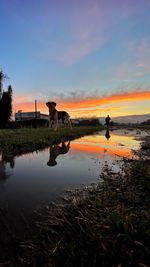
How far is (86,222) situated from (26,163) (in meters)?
6.95

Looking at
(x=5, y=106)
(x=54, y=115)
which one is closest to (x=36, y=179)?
(x=54, y=115)

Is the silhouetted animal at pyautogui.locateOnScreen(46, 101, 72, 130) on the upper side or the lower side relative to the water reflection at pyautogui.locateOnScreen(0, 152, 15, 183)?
upper

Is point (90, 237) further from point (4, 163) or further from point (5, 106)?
point (5, 106)

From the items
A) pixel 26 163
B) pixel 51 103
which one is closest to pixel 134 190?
pixel 26 163

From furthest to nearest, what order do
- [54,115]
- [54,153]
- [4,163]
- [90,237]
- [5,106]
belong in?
1. [5,106]
2. [54,115]
3. [54,153]
4. [4,163]
5. [90,237]

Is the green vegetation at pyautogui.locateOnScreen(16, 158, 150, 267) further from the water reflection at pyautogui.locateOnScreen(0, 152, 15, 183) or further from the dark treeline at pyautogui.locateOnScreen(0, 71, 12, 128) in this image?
the dark treeline at pyautogui.locateOnScreen(0, 71, 12, 128)

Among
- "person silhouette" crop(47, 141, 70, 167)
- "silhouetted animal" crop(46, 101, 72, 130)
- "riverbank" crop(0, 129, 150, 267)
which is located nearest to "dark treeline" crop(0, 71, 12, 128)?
"silhouetted animal" crop(46, 101, 72, 130)

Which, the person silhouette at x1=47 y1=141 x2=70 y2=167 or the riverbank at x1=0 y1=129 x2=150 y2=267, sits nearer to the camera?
the riverbank at x1=0 y1=129 x2=150 y2=267

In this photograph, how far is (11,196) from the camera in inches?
266

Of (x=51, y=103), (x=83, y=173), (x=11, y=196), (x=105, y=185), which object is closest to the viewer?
(x=11, y=196)

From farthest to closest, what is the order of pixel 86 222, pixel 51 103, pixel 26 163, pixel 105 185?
pixel 51 103 < pixel 26 163 < pixel 105 185 < pixel 86 222

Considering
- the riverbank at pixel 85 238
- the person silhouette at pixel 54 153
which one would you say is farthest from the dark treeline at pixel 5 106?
the riverbank at pixel 85 238

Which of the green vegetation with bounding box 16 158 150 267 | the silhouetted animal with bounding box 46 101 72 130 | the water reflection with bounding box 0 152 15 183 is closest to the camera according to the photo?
the green vegetation with bounding box 16 158 150 267

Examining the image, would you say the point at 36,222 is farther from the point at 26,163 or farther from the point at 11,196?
the point at 26,163
